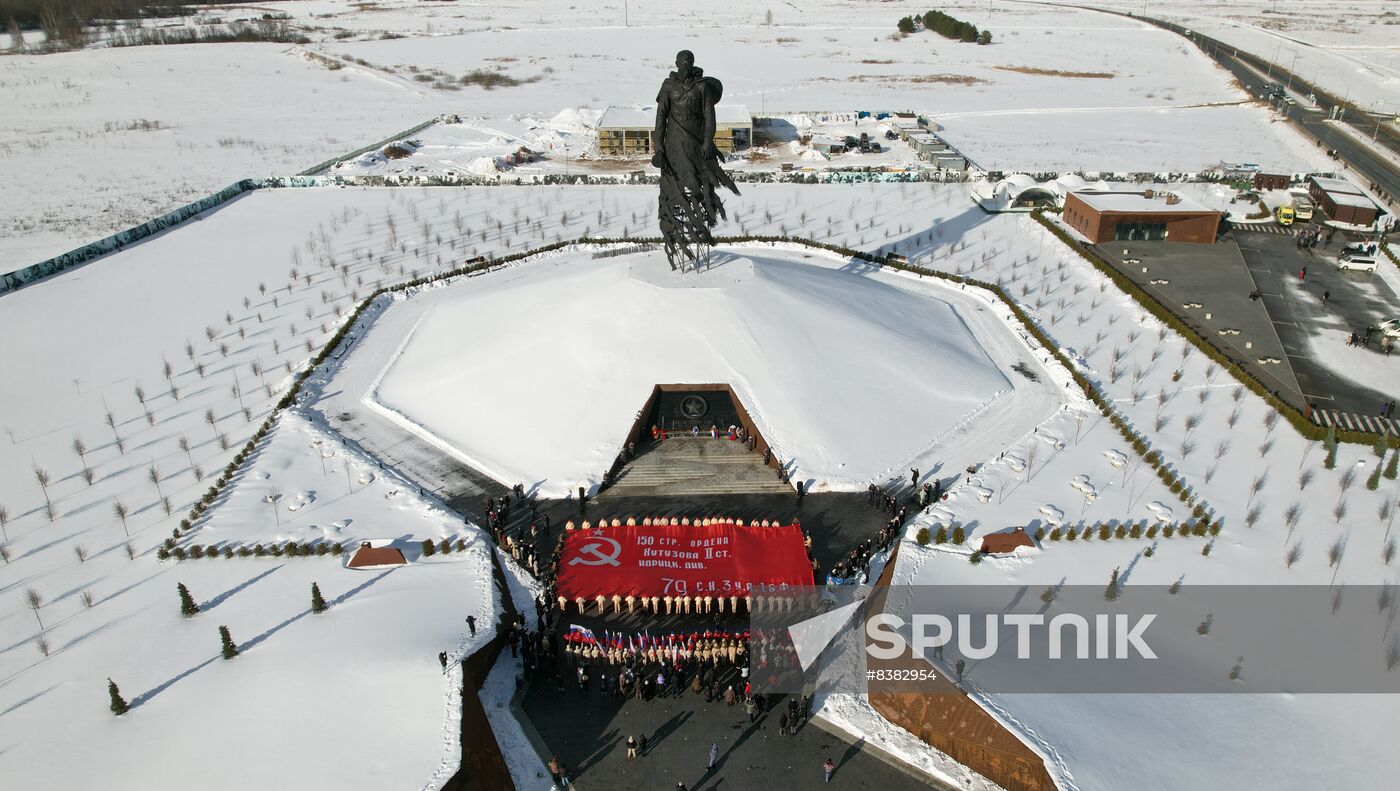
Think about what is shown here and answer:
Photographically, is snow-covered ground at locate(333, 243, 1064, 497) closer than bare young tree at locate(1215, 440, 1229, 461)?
No

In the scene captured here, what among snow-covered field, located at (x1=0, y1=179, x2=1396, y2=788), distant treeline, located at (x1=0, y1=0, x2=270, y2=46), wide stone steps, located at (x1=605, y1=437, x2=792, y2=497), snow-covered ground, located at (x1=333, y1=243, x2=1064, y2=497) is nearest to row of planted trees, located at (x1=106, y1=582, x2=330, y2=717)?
snow-covered field, located at (x1=0, y1=179, x2=1396, y2=788)

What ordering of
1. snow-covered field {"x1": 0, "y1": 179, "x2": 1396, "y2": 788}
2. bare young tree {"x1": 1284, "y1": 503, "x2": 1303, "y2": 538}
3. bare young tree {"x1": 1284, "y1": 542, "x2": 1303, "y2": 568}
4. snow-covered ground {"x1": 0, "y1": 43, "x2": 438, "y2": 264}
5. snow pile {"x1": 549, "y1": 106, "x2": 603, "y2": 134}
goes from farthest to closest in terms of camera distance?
snow pile {"x1": 549, "y1": 106, "x2": 603, "y2": 134} → snow-covered ground {"x1": 0, "y1": 43, "x2": 438, "y2": 264} → bare young tree {"x1": 1284, "y1": 503, "x2": 1303, "y2": 538} → bare young tree {"x1": 1284, "y1": 542, "x2": 1303, "y2": 568} → snow-covered field {"x1": 0, "y1": 179, "x2": 1396, "y2": 788}

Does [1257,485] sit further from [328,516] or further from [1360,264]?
[328,516]

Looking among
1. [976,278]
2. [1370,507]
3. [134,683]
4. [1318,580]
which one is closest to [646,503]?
[134,683]

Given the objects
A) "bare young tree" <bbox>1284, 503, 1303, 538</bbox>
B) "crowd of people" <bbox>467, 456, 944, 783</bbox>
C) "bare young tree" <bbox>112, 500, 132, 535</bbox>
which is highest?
"bare young tree" <bbox>1284, 503, 1303, 538</bbox>

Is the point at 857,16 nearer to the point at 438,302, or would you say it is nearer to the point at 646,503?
the point at 438,302

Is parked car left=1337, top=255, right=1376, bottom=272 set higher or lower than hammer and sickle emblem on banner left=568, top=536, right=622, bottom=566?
higher

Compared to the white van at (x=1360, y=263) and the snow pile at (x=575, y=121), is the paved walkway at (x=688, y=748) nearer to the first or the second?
the white van at (x=1360, y=263)

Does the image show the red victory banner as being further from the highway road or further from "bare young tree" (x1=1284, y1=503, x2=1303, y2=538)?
the highway road
